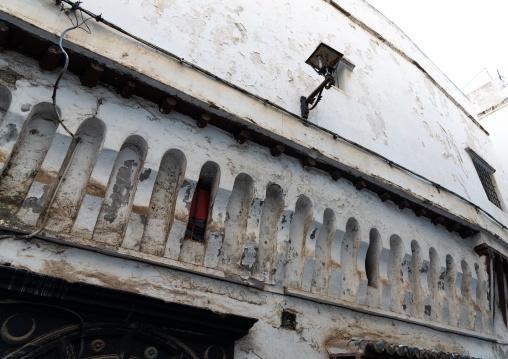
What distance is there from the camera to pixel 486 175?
30.4 feet

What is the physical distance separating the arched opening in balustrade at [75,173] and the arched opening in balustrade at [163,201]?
631 mm

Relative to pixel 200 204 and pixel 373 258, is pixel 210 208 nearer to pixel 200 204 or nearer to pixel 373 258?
pixel 200 204

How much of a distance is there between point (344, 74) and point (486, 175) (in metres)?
5.49

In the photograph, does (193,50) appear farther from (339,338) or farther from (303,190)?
(339,338)

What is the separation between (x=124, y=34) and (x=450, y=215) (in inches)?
217

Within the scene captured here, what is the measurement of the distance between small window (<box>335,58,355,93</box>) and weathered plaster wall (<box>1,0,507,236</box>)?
0.47ft

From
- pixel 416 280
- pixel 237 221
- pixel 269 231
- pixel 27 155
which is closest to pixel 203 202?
pixel 237 221

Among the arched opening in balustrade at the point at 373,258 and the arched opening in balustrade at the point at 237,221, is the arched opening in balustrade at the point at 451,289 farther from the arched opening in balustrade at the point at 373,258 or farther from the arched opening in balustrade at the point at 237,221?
the arched opening in balustrade at the point at 237,221

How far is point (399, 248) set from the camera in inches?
199

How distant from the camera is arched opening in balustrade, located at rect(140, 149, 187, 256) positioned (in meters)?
3.34

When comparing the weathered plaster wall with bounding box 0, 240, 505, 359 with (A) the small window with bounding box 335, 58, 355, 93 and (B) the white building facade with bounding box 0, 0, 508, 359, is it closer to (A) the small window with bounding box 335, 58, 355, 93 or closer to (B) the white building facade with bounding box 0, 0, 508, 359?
(B) the white building facade with bounding box 0, 0, 508, 359

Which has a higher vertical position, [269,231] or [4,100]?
[4,100]

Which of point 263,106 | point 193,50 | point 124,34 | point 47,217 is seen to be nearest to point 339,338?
point 263,106

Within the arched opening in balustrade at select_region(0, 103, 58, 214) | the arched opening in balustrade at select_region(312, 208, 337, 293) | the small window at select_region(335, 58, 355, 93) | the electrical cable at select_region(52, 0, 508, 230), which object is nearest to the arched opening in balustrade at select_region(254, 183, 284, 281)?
the arched opening in balustrade at select_region(312, 208, 337, 293)
